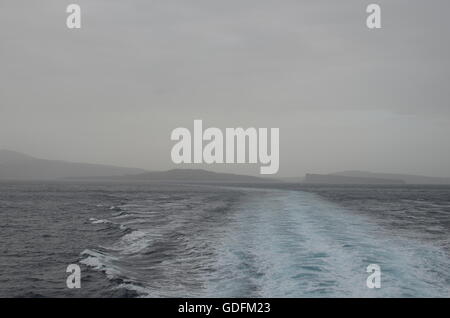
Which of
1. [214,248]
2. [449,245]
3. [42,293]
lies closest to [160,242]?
[214,248]

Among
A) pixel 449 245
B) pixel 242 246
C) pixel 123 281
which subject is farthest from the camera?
pixel 449 245

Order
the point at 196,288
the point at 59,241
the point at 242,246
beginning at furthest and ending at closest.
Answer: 1. the point at 59,241
2. the point at 242,246
3. the point at 196,288

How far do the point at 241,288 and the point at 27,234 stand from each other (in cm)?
2313

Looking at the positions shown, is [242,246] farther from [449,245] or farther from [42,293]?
[449,245]

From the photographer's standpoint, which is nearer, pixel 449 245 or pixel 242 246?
A: pixel 242 246

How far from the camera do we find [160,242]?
82.5ft
